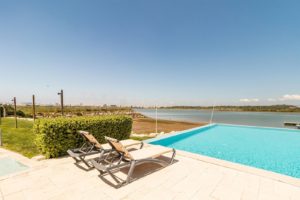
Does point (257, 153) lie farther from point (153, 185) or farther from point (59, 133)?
point (59, 133)

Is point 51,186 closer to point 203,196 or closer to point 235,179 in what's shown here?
point 203,196

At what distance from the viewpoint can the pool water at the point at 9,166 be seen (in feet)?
12.8

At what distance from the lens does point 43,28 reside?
25.9 ft

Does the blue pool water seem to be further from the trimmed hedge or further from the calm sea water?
the calm sea water

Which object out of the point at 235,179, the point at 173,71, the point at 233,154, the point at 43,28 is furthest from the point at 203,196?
the point at 173,71

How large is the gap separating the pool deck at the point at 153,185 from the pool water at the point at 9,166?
38 cm

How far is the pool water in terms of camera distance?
3.89m

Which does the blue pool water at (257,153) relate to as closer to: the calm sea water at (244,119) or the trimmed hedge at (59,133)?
the trimmed hedge at (59,133)

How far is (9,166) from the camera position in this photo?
4207mm

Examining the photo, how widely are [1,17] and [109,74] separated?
1200cm

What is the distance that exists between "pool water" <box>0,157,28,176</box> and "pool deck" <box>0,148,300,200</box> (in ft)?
1.24

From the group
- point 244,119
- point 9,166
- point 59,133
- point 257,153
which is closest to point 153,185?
point 59,133

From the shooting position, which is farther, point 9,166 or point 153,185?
point 9,166

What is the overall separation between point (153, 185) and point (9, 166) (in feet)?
13.9
